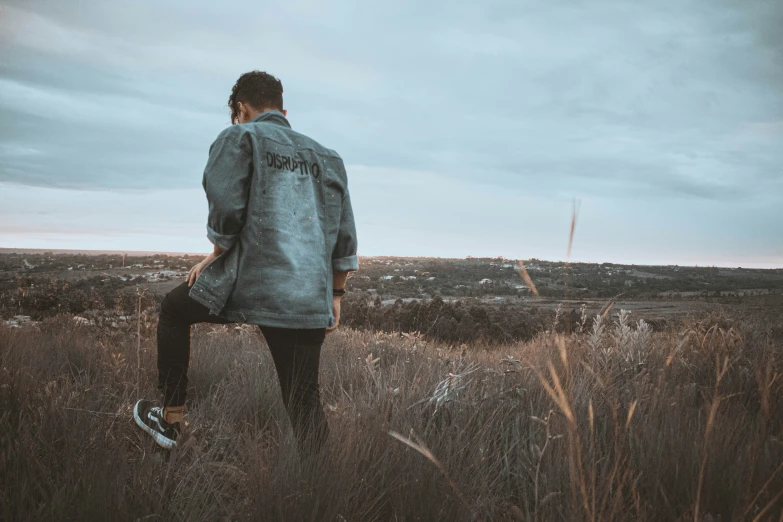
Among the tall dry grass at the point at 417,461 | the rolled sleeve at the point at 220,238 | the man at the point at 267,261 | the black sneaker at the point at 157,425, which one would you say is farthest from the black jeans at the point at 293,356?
the black sneaker at the point at 157,425

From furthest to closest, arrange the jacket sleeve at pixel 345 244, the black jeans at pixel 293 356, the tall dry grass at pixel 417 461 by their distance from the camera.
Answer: the jacket sleeve at pixel 345 244
the black jeans at pixel 293 356
the tall dry grass at pixel 417 461

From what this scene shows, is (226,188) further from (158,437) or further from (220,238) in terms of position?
(158,437)

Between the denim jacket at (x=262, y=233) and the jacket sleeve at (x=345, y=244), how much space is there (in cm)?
22

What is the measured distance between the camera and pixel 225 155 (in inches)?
74.9

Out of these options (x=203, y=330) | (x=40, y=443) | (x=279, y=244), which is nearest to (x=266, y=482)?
(x=279, y=244)

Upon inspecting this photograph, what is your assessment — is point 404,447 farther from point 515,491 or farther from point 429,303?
point 429,303

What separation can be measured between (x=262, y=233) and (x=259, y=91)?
2.71 ft

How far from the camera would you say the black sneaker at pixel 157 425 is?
2.04m

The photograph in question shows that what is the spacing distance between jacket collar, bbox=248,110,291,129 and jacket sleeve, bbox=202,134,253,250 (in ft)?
0.97

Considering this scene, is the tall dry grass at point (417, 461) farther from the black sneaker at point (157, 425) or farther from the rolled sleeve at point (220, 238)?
the rolled sleeve at point (220, 238)

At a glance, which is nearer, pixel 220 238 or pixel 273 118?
pixel 220 238

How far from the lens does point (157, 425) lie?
7.03ft

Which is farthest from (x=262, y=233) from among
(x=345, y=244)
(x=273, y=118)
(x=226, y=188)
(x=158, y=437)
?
(x=158, y=437)

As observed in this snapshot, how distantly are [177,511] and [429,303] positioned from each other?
10434 mm
